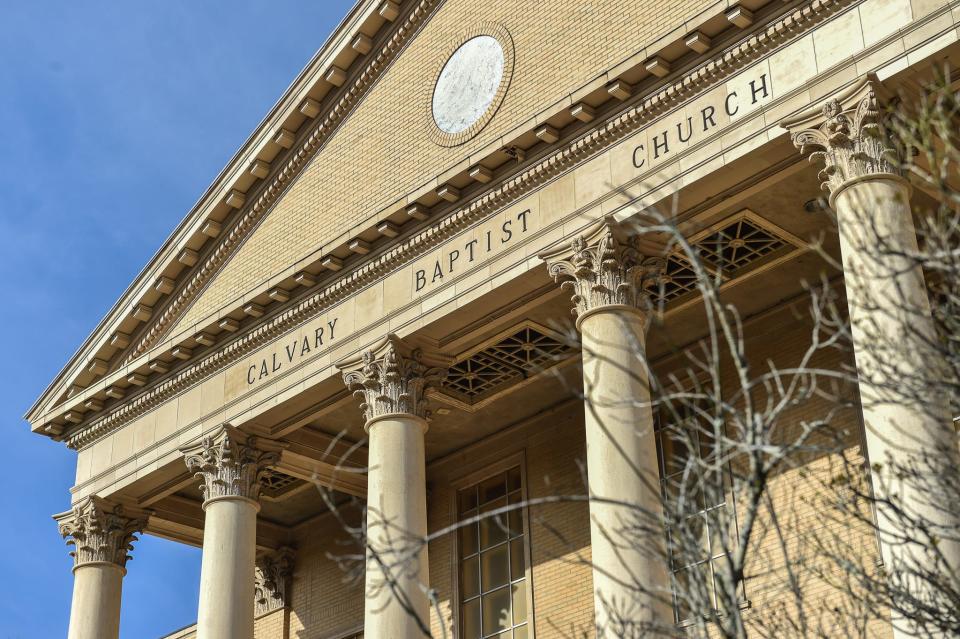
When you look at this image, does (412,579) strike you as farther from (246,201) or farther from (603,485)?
(246,201)

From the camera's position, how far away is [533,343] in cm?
2608

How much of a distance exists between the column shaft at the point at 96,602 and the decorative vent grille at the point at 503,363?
24.7 feet

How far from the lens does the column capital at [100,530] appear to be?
29.7m

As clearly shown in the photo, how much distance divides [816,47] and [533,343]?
7685 millimetres

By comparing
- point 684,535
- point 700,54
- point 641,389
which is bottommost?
point 684,535

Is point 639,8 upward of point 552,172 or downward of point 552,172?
upward

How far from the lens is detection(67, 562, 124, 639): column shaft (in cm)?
2911

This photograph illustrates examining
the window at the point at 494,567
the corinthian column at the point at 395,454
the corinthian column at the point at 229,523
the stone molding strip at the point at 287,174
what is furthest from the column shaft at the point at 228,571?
the stone molding strip at the point at 287,174

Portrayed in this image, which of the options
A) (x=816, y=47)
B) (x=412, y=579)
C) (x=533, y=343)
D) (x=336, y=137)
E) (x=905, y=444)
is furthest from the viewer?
(x=336, y=137)

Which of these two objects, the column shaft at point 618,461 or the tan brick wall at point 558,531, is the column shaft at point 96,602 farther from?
the column shaft at point 618,461

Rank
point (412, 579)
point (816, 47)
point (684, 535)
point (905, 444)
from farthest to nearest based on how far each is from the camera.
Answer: point (412, 579) → point (816, 47) → point (905, 444) → point (684, 535)

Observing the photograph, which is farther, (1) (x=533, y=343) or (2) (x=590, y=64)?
(1) (x=533, y=343)

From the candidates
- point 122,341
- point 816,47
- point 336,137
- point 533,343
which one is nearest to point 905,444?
point 816,47

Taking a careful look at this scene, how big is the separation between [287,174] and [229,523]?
266 inches
